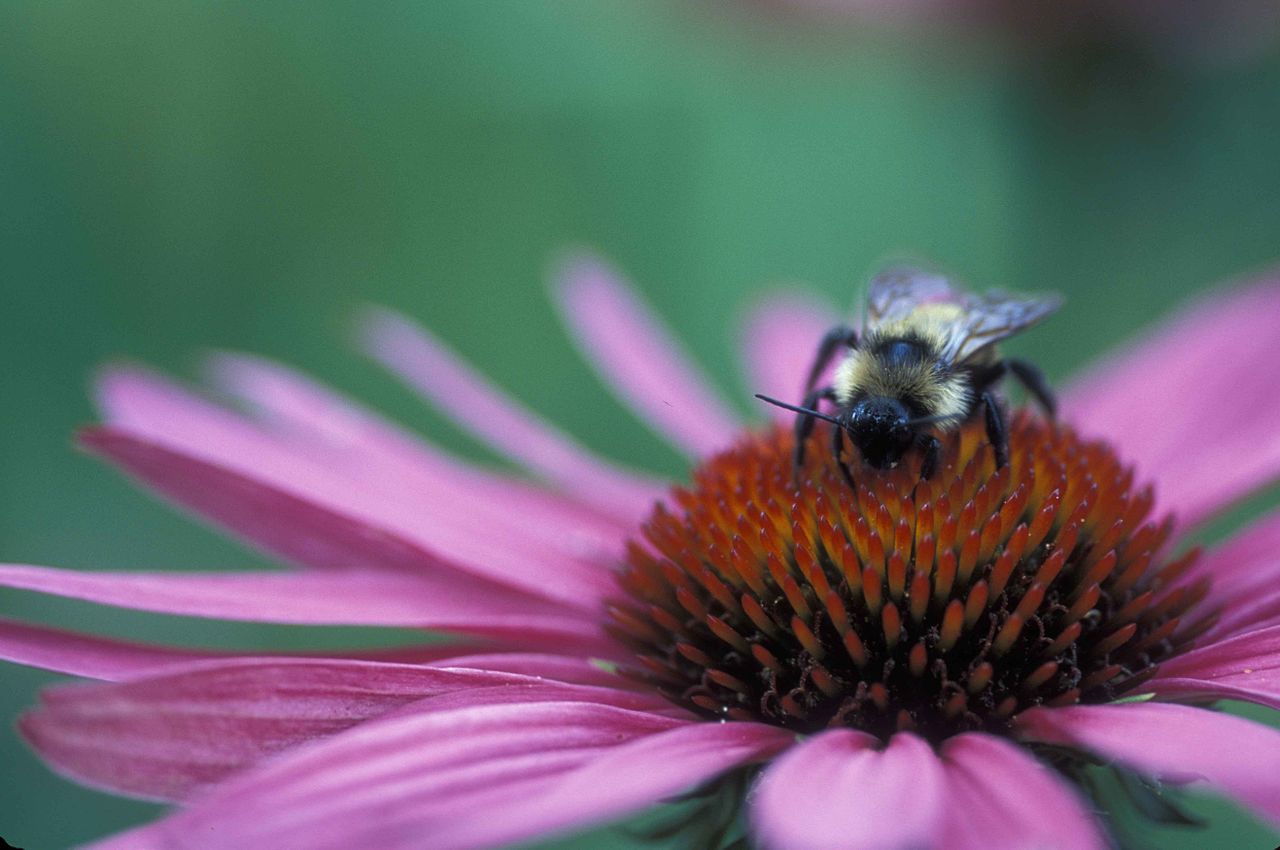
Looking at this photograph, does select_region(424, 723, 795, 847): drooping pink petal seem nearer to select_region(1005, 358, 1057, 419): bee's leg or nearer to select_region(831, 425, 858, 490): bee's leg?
select_region(831, 425, 858, 490): bee's leg

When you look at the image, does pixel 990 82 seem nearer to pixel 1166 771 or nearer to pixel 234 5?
pixel 234 5

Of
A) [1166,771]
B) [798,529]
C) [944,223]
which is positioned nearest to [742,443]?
[798,529]

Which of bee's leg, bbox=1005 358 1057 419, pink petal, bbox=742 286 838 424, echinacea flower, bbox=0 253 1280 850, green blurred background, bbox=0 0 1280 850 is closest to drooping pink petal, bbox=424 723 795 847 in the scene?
echinacea flower, bbox=0 253 1280 850

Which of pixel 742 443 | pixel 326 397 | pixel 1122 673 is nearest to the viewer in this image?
pixel 1122 673

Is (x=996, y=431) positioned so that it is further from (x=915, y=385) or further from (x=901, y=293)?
(x=901, y=293)

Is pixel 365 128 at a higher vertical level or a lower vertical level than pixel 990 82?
higher

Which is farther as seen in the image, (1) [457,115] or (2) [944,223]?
(1) [457,115]

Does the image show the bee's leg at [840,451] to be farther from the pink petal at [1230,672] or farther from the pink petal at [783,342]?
the pink petal at [783,342]
